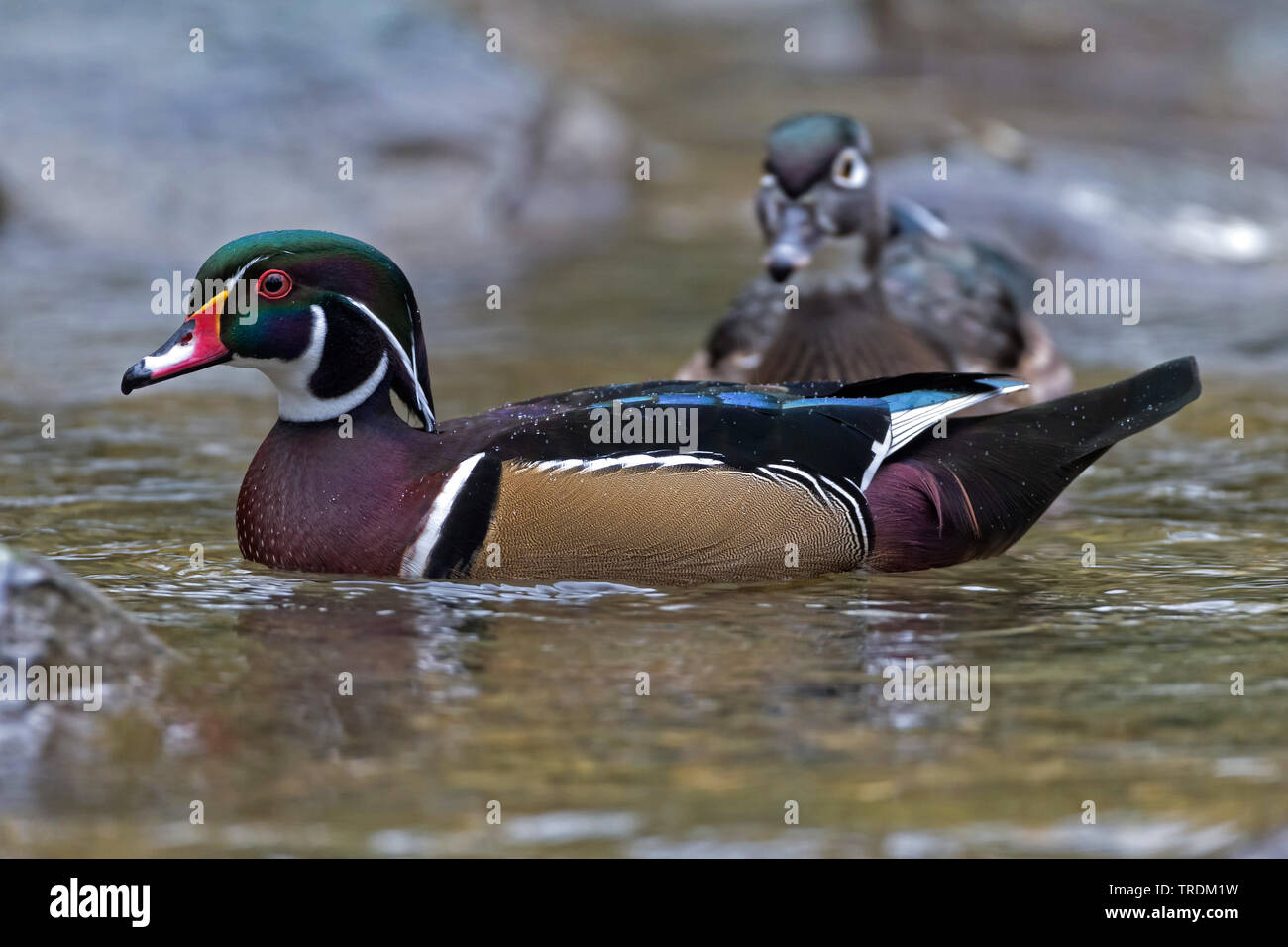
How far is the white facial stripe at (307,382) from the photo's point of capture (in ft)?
18.5

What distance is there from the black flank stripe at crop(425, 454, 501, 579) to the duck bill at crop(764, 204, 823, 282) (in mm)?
2227

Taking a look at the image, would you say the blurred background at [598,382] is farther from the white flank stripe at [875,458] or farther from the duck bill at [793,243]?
the duck bill at [793,243]

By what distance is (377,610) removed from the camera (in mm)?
5336

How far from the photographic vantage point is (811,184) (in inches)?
304

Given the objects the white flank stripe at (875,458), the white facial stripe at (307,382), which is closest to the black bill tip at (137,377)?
the white facial stripe at (307,382)

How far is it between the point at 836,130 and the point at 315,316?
2891mm

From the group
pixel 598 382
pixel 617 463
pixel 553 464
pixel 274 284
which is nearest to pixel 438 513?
pixel 553 464

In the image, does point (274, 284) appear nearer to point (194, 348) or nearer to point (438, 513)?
point (194, 348)

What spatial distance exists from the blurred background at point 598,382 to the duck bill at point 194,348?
64cm

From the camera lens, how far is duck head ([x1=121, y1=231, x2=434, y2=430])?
5.52 meters

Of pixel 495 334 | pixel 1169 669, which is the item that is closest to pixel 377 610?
pixel 1169 669

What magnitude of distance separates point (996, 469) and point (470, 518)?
158cm

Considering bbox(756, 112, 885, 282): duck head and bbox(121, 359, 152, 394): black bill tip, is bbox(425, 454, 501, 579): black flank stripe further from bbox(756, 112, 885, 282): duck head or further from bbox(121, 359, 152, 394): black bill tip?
bbox(756, 112, 885, 282): duck head

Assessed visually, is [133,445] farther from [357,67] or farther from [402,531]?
[357,67]
